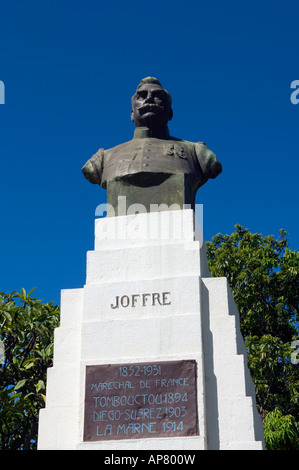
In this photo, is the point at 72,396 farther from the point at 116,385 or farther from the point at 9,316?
the point at 9,316

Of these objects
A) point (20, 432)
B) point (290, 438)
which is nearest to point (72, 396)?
point (20, 432)

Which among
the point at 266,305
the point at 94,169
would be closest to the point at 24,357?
the point at 94,169

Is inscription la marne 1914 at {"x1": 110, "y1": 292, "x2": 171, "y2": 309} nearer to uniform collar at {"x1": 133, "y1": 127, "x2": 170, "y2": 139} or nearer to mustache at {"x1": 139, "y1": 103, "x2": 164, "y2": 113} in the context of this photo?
uniform collar at {"x1": 133, "y1": 127, "x2": 170, "y2": 139}

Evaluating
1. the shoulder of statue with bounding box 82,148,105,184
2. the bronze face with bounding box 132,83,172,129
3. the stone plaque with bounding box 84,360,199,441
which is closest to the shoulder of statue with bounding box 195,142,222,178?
the bronze face with bounding box 132,83,172,129

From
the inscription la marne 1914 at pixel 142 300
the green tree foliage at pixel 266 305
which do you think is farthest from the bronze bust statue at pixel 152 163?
the green tree foliage at pixel 266 305

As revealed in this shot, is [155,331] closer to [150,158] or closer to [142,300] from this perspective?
[142,300]

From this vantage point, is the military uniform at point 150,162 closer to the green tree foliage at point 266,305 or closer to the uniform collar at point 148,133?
the uniform collar at point 148,133

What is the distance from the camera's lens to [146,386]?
807 cm

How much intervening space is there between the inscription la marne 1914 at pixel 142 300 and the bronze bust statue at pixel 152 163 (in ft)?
4.84

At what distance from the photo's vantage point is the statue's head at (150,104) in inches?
406

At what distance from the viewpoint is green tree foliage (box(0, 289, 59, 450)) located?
12664 mm

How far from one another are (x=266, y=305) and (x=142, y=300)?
11.1 meters

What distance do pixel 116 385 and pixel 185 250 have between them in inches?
77.3

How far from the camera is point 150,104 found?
1028 cm
